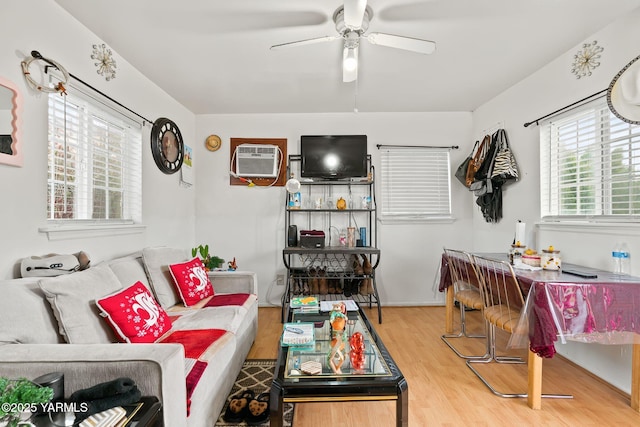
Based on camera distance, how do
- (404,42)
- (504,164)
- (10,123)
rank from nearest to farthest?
(10,123), (404,42), (504,164)

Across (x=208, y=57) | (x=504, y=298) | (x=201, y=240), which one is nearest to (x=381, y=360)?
(x=504, y=298)

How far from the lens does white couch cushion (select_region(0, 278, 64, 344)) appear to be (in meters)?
1.33

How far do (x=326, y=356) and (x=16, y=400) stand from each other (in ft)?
3.96

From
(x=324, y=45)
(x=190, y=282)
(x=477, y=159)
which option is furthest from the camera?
(x=477, y=159)

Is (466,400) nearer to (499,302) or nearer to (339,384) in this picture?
(499,302)

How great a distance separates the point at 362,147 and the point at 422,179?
918mm

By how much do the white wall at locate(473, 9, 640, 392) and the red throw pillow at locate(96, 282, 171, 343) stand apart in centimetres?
301

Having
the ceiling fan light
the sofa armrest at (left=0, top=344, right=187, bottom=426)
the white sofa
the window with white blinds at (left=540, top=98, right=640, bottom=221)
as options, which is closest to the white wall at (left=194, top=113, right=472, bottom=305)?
the window with white blinds at (left=540, top=98, right=640, bottom=221)

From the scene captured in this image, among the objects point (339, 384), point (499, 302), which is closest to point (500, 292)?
point (499, 302)

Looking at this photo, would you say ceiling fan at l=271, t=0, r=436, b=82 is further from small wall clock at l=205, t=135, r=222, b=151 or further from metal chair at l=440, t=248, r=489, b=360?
small wall clock at l=205, t=135, r=222, b=151

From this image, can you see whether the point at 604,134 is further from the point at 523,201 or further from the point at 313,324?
the point at 313,324

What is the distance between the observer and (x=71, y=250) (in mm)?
2029

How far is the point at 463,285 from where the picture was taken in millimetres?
3055

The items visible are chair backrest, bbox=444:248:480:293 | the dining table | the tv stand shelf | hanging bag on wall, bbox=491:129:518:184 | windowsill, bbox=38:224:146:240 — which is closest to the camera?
the dining table
